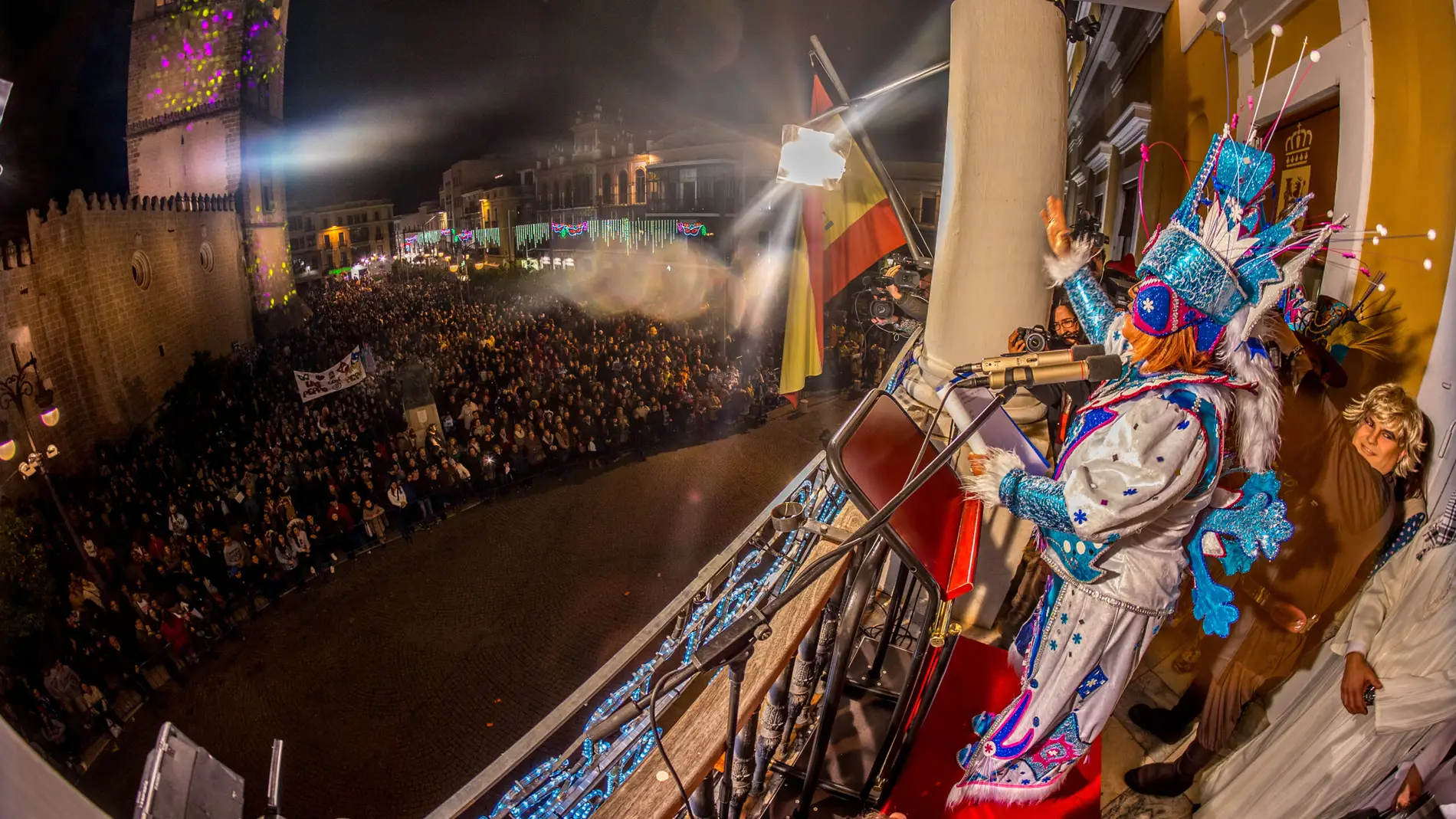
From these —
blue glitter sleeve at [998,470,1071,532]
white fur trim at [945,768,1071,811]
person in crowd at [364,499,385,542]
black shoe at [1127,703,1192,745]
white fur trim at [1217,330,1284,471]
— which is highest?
white fur trim at [1217,330,1284,471]

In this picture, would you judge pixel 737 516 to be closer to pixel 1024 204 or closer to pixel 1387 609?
pixel 1024 204

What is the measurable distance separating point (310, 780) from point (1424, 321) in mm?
5495

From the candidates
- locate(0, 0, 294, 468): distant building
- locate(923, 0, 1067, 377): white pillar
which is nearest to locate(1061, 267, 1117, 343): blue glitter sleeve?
locate(923, 0, 1067, 377): white pillar

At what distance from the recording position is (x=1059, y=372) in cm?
112

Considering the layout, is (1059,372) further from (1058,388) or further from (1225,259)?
(1058,388)

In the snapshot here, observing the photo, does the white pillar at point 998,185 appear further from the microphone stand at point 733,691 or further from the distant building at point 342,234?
the distant building at point 342,234

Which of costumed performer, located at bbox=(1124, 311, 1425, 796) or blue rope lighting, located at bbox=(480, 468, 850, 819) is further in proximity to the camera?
blue rope lighting, located at bbox=(480, 468, 850, 819)

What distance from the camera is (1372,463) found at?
1.19m

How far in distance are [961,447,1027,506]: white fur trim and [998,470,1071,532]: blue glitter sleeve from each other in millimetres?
12

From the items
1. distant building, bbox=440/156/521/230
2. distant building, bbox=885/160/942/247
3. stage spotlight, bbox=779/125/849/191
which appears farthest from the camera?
distant building, bbox=440/156/521/230

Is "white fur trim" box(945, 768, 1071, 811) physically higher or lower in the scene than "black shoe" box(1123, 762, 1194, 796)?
higher

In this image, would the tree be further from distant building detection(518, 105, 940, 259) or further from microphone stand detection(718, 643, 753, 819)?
microphone stand detection(718, 643, 753, 819)

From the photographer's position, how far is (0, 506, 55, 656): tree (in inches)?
123

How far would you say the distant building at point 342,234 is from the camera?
16.6 feet
